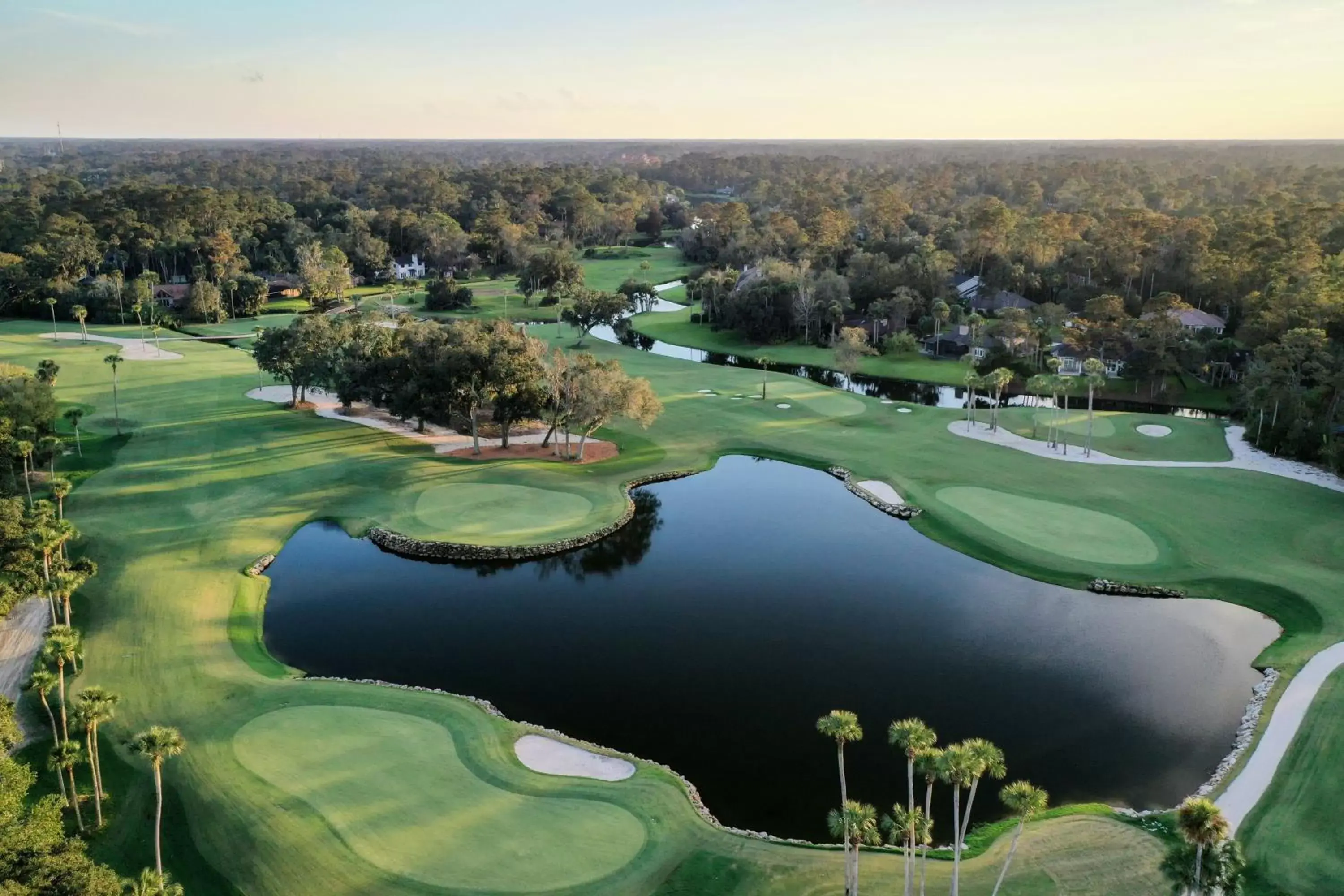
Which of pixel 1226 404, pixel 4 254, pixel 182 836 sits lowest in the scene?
pixel 182 836

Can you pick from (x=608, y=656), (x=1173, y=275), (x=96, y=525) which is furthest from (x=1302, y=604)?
(x=1173, y=275)

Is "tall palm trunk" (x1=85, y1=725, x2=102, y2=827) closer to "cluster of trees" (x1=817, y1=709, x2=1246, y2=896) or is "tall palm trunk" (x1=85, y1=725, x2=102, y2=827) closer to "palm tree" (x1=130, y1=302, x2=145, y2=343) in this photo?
"cluster of trees" (x1=817, y1=709, x2=1246, y2=896)

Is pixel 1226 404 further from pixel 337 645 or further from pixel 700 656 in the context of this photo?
pixel 337 645

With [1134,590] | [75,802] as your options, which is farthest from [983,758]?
[1134,590]

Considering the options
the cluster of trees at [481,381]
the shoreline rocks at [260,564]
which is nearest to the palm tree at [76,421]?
the cluster of trees at [481,381]

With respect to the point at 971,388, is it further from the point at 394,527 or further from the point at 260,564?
the point at 260,564

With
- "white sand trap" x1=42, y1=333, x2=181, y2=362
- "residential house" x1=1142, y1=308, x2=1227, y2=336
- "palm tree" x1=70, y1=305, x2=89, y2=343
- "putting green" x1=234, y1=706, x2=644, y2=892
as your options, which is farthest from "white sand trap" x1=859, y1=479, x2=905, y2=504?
"palm tree" x1=70, y1=305, x2=89, y2=343
